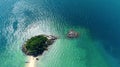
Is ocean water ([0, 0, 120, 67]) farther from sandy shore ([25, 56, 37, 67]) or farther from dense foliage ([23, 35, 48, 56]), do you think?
dense foliage ([23, 35, 48, 56])

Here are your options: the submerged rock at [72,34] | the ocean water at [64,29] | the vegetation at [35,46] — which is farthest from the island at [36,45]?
the submerged rock at [72,34]

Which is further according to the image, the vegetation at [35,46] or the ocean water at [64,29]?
the vegetation at [35,46]

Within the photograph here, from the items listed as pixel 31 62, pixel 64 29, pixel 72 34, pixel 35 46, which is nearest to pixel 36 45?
pixel 35 46

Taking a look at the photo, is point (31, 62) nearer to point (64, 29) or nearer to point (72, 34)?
point (72, 34)

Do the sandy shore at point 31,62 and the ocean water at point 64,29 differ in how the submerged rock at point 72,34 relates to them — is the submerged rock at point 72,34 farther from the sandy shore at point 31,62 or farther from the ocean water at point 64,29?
the sandy shore at point 31,62

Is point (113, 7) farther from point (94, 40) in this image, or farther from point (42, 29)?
point (42, 29)

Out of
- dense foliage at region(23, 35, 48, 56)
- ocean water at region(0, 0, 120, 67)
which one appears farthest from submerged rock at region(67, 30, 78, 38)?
dense foliage at region(23, 35, 48, 56)

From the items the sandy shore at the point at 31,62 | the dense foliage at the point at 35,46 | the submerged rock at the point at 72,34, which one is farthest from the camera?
the submerged rock at the point at 72,34
